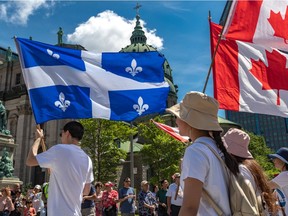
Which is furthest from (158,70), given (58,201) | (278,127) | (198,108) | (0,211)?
(278,127)

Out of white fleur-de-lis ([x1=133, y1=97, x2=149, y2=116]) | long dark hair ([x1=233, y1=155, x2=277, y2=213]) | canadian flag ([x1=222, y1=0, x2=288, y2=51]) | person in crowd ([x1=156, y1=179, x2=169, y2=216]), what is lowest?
person in crowd ([x1=156, y1=179, x2=169, y2=216])

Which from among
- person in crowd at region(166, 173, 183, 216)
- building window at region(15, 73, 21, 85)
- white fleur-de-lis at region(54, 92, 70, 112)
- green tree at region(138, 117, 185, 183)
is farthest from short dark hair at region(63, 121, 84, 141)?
building window at region(15, 73, 21, 85)

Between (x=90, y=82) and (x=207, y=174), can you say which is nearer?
(x=207, y=174)

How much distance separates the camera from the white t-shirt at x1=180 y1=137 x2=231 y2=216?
2.47 meters

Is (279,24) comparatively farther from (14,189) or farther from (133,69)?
(14,189)

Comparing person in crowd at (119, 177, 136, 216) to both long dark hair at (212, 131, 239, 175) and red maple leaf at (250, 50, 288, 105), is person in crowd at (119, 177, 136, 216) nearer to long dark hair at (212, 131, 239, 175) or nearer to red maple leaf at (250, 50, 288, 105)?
red maple leaf at (250, 50, 288, 105)

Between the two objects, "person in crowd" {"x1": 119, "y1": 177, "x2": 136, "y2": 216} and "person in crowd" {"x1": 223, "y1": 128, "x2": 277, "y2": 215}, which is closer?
"person in crowd" {"x1": 223, "y1": 128, "x2": 277, "y2": 215}

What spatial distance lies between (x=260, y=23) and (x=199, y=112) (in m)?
5.32

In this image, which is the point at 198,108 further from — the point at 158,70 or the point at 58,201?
the point at 158,70

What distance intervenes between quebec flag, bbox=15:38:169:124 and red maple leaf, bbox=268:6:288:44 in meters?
2.71

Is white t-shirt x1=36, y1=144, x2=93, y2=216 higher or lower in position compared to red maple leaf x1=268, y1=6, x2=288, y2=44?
lower

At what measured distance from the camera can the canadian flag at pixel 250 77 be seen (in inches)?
282

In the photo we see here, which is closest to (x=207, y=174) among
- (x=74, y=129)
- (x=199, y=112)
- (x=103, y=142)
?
(x=199, y=112)

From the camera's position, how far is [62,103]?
22.9ft
